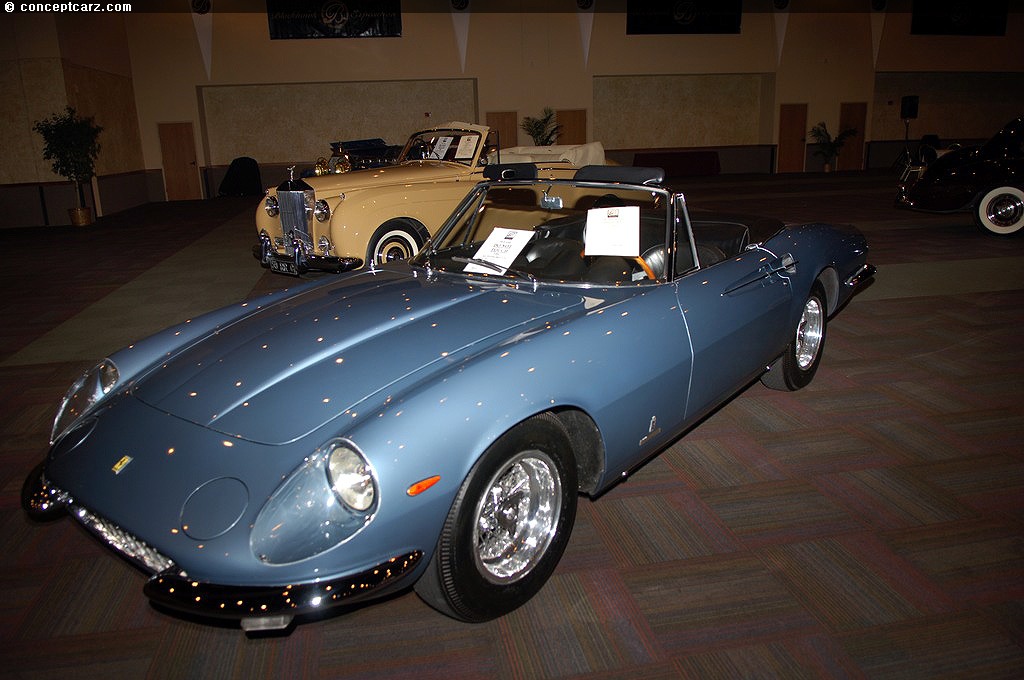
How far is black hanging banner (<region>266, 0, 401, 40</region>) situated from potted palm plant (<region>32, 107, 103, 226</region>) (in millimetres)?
6434

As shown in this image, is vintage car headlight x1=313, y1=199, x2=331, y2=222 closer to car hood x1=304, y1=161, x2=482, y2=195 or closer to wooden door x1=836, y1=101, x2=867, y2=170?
car hood x1=304, y1=161, x2=482, y2=195

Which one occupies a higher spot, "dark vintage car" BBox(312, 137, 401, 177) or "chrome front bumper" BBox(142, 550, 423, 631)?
"dark vintage car" BBox(312, 137, 401, 177)

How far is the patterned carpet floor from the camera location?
2.04 m

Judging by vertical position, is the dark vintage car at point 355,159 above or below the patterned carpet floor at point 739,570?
above

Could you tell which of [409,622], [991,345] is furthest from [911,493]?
[991,345]

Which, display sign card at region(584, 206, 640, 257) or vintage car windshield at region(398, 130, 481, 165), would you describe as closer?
display sign card at region(584, 206, 640, 257)

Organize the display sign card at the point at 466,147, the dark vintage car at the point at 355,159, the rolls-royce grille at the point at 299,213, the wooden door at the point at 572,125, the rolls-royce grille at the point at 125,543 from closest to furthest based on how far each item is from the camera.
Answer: the rolls-royce grille at the point at 125,543 → the rolls-royce grille at the point at 299,213 → the display sign card at the point at 466,147 → the dark vintage car at the point at 355,159 → the wooden door at the point at 572,125

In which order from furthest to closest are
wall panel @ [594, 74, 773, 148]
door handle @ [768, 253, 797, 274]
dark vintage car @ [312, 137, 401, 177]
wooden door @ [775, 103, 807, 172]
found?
wooden door @ [775, 103, 807, 172] < wall panel @ [594, 74, 773, 148] < dark vintage car @ [312, 137, 401, 177] < door handle @ [768, 253, 797, 274]

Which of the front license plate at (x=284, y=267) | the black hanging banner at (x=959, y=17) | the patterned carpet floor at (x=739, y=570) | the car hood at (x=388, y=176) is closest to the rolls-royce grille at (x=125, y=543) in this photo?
the patterned carpet floor at (x=739, y=570)

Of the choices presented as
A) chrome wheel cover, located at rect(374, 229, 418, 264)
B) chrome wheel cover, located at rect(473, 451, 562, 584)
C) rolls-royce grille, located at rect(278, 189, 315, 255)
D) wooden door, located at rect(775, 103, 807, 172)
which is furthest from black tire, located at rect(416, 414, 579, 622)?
wooden door, located at rect(775, 103, 807, 172)

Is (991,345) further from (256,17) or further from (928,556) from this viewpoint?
(256,17)

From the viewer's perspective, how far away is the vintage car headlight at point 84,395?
2396mm

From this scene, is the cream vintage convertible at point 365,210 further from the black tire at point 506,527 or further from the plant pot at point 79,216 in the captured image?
the plant pot at point 79,216

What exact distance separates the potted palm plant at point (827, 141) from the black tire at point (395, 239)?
1949 centimetres
